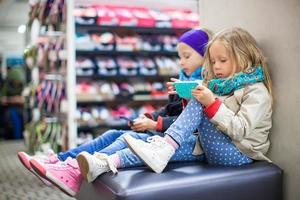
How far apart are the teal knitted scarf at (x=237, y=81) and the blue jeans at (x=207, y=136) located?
0.20 metres

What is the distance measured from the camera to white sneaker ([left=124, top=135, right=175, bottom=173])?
172 centimetres

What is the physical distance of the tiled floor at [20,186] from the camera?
3461 mm

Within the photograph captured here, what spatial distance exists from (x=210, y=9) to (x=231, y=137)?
3.42 ft

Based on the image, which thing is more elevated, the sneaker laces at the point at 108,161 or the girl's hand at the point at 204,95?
the girl's hand at the point at 204,95

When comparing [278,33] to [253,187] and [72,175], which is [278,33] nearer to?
[253,187]

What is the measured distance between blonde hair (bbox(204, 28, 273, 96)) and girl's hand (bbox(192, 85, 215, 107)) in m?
0.29

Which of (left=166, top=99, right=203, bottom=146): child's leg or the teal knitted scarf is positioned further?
the teal knitted scarf

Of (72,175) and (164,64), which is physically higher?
(164,64)

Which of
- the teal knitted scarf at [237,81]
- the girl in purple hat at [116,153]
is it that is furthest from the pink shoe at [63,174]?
the teal knitted scarf at [237,81]

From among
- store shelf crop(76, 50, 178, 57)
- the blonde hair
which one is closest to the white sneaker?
the blonde hair

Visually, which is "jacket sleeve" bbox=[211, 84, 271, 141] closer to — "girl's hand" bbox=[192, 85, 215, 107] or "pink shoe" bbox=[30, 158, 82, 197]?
"girl's hand" bbox=[192, 85, 215, 107]

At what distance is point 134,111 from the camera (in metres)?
4.89

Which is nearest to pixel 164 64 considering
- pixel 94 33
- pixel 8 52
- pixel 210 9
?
pixel 94 33

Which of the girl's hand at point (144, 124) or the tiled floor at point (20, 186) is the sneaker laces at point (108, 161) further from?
the tiled floor at point (20, 186)
